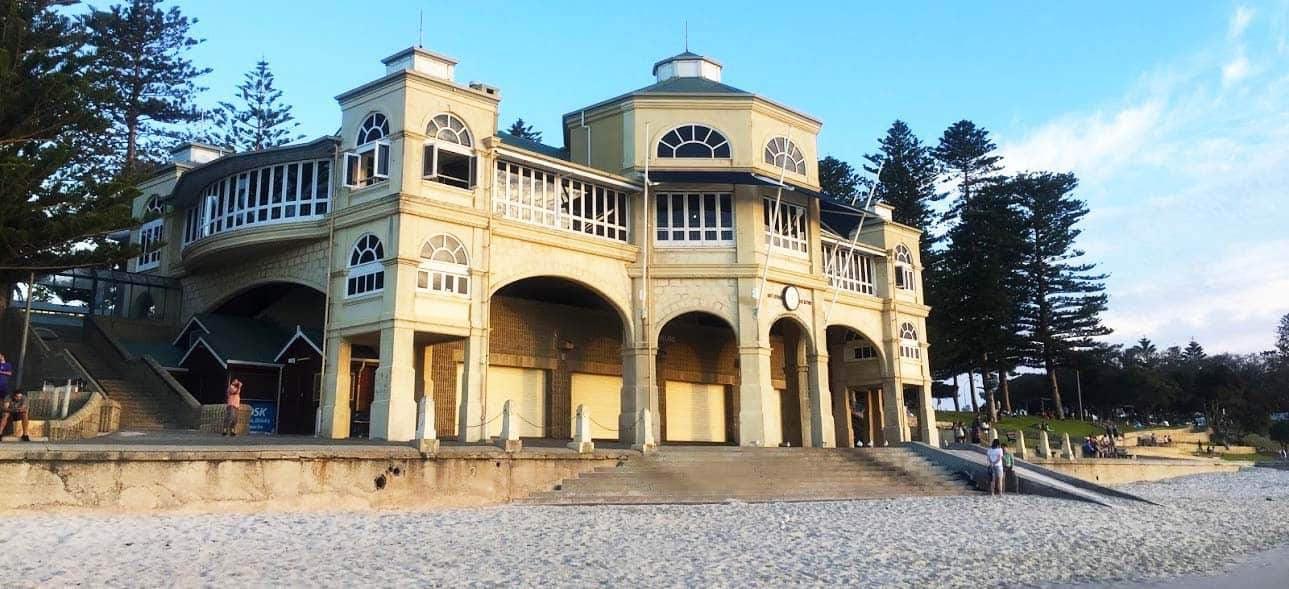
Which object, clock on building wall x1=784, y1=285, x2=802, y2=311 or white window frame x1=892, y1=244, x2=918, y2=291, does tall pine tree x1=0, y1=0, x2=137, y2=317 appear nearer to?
clock on building wall x1=784, y1=285, x2=802, y2=311

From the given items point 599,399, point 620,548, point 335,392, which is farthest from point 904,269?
point 620,548

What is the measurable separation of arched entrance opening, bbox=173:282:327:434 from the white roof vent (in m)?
5.87

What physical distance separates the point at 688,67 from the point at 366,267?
1220 centimetres

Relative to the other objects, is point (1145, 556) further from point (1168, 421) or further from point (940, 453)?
point (1168, 421)

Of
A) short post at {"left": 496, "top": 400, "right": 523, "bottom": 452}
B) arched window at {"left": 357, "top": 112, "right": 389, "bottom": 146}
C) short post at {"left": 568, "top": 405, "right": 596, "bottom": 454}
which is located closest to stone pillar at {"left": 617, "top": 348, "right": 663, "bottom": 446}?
short post at {"left": 568, "top": 405, "right": 596, "bottom": 454}

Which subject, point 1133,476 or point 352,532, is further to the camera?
point 1133,476

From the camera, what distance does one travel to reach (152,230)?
2614 cm

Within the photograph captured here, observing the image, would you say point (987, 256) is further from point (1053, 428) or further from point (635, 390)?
point (635, 390)

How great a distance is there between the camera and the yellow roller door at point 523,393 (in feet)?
77.4

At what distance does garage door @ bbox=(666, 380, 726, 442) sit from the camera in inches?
1091

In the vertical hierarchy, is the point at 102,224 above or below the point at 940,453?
above

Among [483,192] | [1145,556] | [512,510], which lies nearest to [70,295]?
[483,192]

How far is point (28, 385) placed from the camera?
1994 centimetres

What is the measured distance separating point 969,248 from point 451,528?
4046 centimetres
